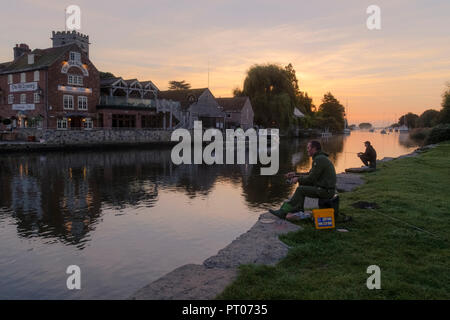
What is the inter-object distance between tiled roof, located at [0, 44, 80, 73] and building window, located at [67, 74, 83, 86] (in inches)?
114

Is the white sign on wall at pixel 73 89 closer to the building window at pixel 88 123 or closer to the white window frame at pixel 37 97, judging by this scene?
the white window frame at pixel 37 97

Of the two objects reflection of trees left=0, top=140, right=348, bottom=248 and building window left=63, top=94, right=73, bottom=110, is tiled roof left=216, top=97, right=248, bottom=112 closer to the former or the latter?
building window left=63, top=94, right=73, bottom=110

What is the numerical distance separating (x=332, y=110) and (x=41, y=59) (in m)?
121

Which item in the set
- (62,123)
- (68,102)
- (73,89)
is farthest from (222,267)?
(73,89)

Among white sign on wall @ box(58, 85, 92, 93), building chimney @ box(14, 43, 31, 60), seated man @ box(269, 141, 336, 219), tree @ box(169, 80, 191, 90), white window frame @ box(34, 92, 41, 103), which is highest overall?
tree @ box(169, 80, 191, 90)

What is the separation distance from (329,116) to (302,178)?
5698 inches

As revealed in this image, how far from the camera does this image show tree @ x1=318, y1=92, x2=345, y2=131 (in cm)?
14588

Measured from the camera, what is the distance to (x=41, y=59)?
1914 inches

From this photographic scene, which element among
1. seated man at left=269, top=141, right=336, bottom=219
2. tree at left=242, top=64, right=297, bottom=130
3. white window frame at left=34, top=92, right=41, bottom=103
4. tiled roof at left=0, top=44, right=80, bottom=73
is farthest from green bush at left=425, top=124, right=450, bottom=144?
white window frame at left=34, top=92, right=41, bottom=103
